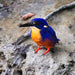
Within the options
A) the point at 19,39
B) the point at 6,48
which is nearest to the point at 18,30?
the point at 19,39

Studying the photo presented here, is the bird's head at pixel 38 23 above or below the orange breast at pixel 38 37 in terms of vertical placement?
above

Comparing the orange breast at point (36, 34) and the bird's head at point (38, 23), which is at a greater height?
the bird's head at point (38, 23)

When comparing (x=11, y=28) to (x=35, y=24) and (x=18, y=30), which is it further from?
(x=35, y=24)

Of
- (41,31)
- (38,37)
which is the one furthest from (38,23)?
(38,37)

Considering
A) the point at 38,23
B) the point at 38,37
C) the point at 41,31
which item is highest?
the point at 38,23

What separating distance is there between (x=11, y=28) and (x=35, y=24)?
202 cm

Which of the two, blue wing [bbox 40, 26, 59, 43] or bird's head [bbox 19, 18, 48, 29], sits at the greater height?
bird's head [bbox 19, 18, 48, 29]

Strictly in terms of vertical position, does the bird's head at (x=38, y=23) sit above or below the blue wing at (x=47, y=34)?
above

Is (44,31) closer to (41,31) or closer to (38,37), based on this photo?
(41,31)

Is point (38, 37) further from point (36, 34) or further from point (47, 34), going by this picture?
point (47, 34)

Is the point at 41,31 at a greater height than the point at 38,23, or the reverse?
the point at 38,23

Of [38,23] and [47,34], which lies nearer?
[38,23]

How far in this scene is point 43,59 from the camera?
294 cm

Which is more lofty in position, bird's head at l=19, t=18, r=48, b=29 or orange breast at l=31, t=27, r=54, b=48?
bird's head at l=19, t=18, r=48, b=29
